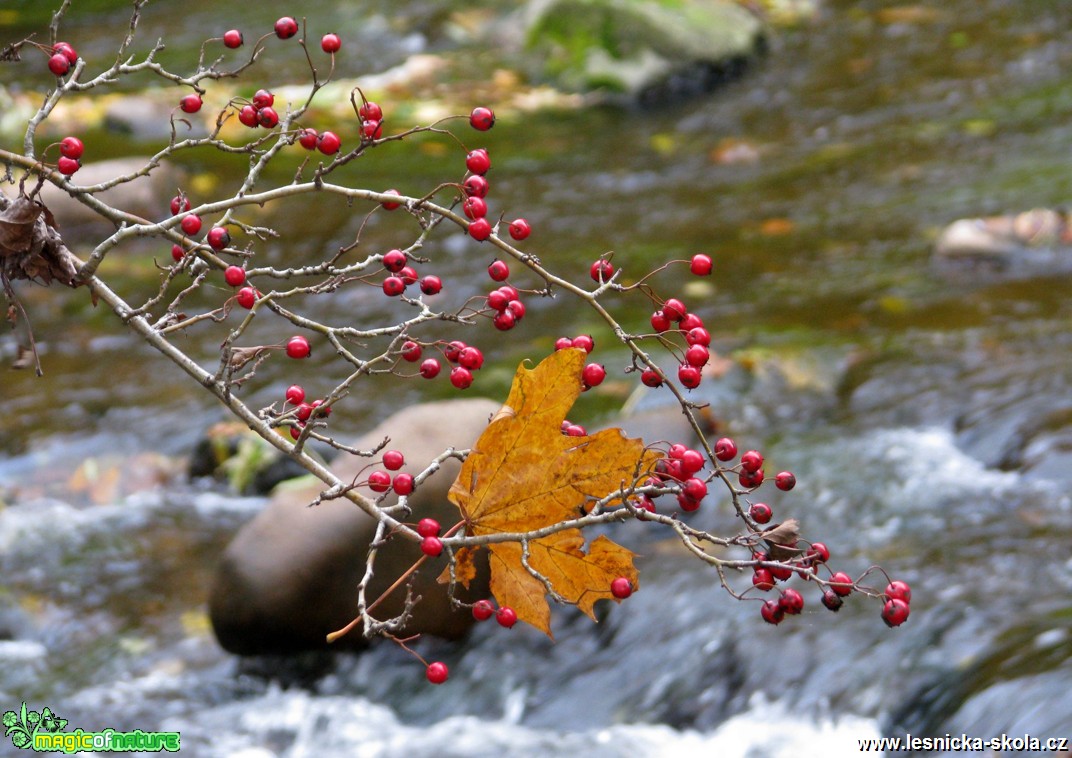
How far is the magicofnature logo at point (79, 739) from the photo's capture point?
370cm

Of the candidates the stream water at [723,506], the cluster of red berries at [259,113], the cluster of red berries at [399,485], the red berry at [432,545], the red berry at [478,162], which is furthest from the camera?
the stream water at [723,506]

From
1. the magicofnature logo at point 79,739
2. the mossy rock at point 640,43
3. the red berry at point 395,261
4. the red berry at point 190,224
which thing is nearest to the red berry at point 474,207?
the red berry at point 395,261

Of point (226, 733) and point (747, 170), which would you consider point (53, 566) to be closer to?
point (226, 733)

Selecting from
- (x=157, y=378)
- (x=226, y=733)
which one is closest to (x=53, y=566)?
(x=226, y=733)

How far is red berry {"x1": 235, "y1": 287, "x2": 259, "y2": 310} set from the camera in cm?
156

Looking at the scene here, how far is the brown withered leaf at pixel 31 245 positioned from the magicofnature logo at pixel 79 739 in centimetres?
254

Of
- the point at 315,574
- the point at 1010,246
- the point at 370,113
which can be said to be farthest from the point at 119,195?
the point at 370,113

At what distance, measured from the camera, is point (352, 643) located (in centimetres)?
411

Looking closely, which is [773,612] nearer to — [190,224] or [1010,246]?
[190,224]

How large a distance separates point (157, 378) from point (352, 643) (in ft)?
8.36

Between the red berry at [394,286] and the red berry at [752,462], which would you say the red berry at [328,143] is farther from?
the red berry at [752,462]

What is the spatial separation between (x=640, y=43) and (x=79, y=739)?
7.77m

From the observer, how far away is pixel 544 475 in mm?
1439

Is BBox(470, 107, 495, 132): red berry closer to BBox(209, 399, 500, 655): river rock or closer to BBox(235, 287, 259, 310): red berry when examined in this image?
BBox(235, 287, 259, 310): red berry
